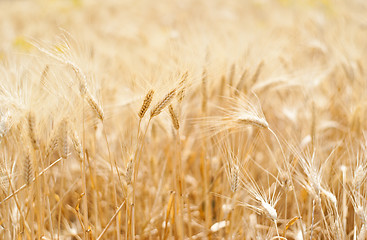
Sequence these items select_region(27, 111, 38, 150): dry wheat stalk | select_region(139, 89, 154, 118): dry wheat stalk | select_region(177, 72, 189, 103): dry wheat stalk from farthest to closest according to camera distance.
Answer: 1. select_region(177, 72, 189, 103): dry wheat stalk
2. select_region(139, 89, 154, 118): dry wheat stalk
3. select_region(27, 111, 38, 150): dry wheat stalk

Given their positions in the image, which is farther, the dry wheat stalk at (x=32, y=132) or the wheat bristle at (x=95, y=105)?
the wheat bristle at (x=95, y=105)

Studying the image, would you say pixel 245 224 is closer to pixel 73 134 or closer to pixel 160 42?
pixel 73 134

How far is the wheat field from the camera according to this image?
43.3 inches

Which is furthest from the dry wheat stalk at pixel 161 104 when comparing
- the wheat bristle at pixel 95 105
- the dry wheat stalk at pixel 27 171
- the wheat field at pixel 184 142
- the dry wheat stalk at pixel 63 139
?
the dry wheat stalk at pixel 27 171

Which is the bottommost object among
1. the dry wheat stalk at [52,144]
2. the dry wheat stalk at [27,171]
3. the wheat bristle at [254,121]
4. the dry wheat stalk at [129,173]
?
the dry wheat stalk at [129,173]

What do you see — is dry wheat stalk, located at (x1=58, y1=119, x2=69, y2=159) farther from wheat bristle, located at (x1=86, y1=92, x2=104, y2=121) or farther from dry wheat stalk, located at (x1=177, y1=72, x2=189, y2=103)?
dry wheat stalk, located at (x1=177, y1=72, x2=189, y2=103)

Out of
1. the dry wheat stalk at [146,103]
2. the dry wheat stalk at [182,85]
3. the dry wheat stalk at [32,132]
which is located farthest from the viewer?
the dry wheat stalk at [182,85]

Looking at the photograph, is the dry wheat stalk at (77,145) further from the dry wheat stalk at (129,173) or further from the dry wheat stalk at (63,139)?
the dry wheat stalk at (129,173)

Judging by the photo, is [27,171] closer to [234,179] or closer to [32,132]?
[32,132]

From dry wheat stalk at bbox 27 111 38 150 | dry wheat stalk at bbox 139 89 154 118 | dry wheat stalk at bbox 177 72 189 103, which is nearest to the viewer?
dry wheat stalk at bbox 27 111 38 150

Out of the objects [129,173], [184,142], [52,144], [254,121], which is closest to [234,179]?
[254,121]

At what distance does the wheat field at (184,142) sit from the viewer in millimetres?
1099

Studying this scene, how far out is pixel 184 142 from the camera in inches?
72.6

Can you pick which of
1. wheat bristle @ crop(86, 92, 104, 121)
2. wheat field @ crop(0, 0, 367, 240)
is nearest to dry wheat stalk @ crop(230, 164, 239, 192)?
wheat field @ crop(0, 0, 367, 240)
